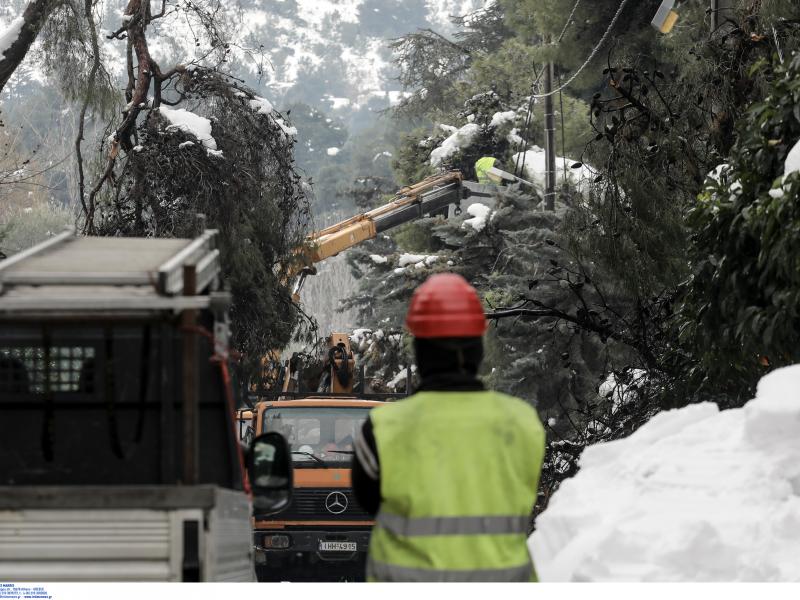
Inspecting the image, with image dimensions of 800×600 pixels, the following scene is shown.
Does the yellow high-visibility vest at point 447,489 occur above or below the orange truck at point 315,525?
above

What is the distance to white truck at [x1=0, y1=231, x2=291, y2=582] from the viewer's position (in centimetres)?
457

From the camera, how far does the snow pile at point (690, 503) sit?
6945 millimetres

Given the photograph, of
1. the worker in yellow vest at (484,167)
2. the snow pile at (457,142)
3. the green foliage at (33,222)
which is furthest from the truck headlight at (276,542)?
the green foliage at (33,222)

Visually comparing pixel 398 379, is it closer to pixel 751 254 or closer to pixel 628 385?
pixel 628 385

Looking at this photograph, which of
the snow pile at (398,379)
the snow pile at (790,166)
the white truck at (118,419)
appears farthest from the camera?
the snow pile at (398,379)

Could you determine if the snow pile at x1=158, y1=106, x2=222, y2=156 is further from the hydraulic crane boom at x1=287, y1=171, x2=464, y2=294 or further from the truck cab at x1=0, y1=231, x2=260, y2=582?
the truck cab at x1=0, y1=231, x2=260, y2=582

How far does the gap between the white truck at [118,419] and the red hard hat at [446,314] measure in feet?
2.73

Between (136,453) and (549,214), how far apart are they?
24.5 meters

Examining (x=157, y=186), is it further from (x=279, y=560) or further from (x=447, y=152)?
(x=447, y=152)

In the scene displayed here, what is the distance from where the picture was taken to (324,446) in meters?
15.3

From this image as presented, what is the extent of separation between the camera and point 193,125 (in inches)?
763

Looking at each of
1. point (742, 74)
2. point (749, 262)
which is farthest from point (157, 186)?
point (749, 262)

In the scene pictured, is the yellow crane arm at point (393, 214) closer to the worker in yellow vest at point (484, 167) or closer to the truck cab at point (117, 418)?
the worker in yellow vest at point (484, 167)

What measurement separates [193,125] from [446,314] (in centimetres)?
1569
